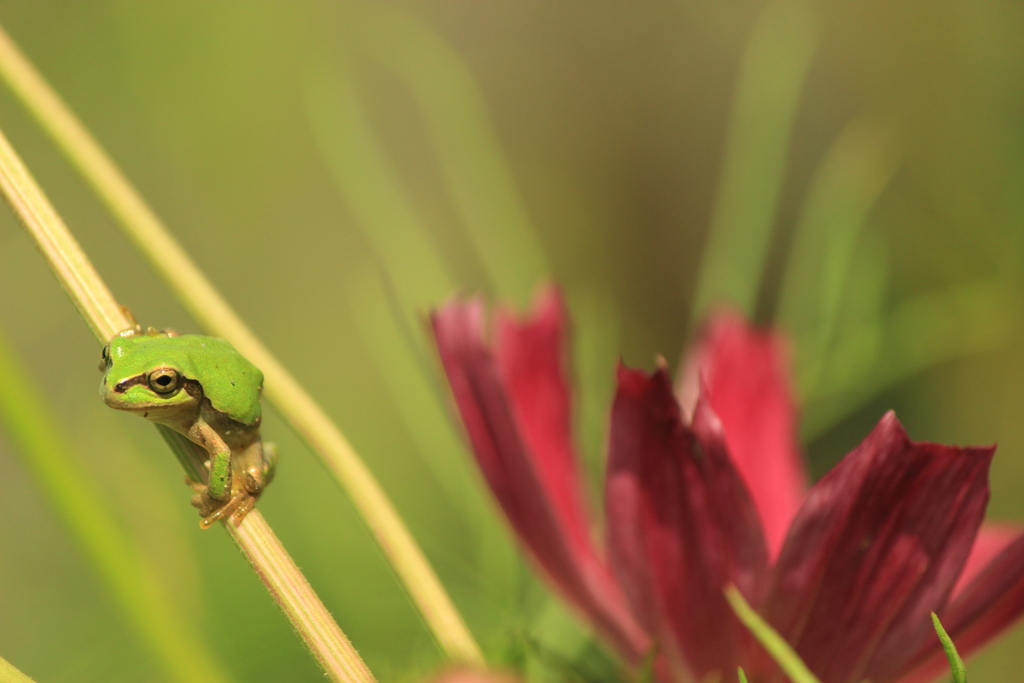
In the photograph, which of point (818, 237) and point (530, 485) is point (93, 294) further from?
point (818, 237)

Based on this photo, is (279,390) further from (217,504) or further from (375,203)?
(375,203)

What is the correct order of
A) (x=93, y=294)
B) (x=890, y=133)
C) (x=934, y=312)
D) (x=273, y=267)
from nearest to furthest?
(x=93, y=294) → (x=934, y=312) → (x=890, y=133) → (x=273, y=267)

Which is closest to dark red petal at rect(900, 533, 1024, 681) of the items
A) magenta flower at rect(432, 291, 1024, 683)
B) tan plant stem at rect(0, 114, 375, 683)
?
magenta flower at rect(432, 291, 1024, 683)

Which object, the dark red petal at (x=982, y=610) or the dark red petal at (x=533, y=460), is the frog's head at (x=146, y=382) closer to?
the dark red petal at (x=533, y=460)

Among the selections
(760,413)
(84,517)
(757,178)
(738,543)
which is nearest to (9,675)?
(84,517)

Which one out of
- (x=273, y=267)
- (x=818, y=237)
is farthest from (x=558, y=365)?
(x=273, y=267)

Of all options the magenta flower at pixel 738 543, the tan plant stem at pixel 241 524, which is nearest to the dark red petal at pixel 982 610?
the magenta flower at pixel 738 543

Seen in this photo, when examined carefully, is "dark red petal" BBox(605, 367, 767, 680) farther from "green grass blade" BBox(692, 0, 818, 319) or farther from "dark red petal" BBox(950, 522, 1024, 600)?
"green grass blade" BBox(692, 0, 818, 319)

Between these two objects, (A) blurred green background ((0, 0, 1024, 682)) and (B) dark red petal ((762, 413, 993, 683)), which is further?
(A) blurred green background ((0, 0, 1024, 682))
